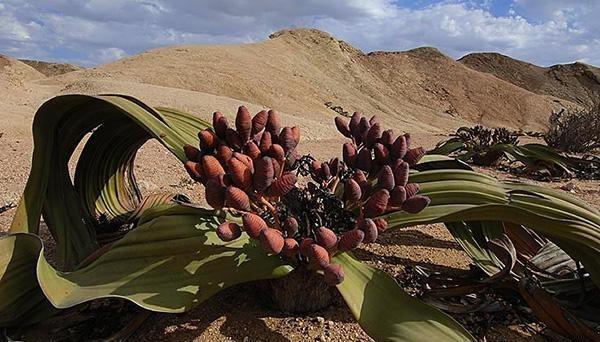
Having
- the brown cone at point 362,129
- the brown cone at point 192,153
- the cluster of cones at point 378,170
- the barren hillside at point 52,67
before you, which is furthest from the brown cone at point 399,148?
the barren hillside at point 52,67

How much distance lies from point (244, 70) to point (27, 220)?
1143 centimetres

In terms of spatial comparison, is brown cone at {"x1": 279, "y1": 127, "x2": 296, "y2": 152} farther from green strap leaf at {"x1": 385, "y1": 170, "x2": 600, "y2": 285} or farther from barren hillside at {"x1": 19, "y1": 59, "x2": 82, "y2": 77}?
barren hillside at {"x1": 19, "y1": 59, "x2": 82, "y2": 77}

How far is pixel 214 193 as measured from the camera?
2.27 ft

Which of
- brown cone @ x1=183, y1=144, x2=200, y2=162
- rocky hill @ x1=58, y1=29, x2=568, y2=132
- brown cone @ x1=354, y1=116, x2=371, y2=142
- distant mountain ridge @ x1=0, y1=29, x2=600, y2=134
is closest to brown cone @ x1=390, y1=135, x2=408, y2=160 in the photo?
brown cone @ x1=354, y1=116, x2=371, y2=142

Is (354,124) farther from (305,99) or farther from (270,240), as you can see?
(305,99)

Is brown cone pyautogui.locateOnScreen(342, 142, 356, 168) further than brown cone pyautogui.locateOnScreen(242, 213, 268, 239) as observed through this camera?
Yes

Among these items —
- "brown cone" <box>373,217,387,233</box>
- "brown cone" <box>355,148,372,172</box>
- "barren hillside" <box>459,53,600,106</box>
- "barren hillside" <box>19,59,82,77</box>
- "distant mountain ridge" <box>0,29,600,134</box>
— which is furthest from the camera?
"barren hillside" <box>19,59,82,77</box>

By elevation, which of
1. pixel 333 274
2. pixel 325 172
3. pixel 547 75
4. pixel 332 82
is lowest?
pixel 333 274

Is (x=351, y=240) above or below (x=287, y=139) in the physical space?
below

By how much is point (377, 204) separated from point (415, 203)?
0.19 ft

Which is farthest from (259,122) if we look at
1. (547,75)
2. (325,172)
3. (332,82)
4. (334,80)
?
(547,75)

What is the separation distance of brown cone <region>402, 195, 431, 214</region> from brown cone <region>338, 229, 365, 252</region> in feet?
0.31

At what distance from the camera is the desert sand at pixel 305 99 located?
0.89 m

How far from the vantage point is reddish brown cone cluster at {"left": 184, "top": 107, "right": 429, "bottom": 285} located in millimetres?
691
